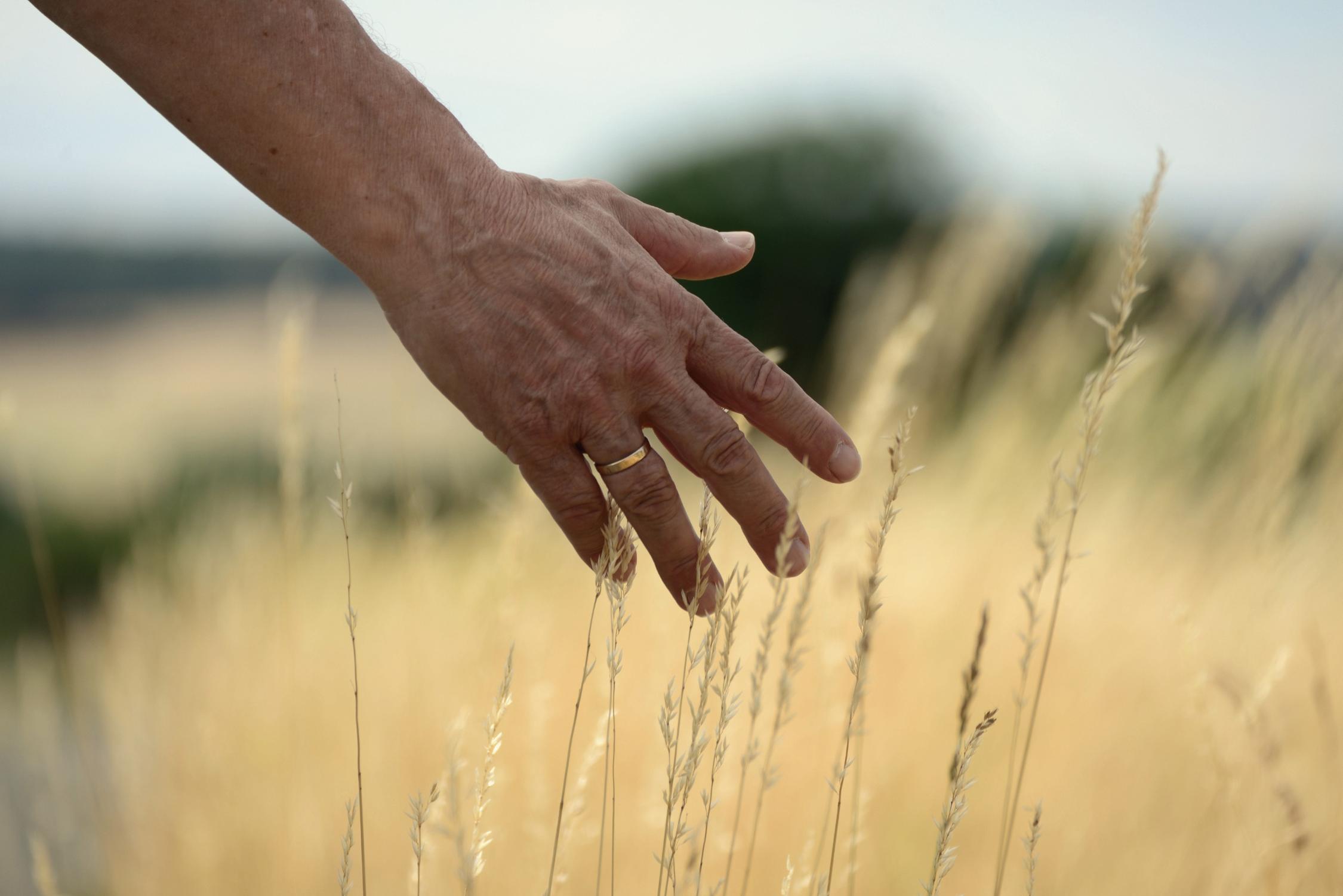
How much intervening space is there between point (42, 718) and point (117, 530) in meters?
3.85

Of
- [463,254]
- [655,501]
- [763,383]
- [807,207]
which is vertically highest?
[807,207]

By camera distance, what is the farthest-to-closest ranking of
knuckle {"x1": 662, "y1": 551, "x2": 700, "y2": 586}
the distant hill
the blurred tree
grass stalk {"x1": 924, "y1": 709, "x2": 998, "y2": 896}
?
1. the distant hill
2. the blurred tree
3. knuckle {"x1": 662, "y1": 551, "x2": 700, "y2": 586}
4. grass stalk {"x1": 924, "y1": 709, "x2": 998, "y2": 896}

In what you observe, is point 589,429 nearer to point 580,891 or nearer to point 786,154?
point 580,891

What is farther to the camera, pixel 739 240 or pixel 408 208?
pixel 739 240

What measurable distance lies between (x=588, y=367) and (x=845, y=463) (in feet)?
1.29

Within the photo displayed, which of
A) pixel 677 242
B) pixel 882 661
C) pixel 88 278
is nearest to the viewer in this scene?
pixel 677 242

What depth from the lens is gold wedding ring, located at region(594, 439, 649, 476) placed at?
4.00 ft

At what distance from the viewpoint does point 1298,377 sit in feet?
7.75

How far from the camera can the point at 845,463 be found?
4.19 ft

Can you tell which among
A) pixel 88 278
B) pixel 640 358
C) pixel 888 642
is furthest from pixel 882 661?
pixel 88 278

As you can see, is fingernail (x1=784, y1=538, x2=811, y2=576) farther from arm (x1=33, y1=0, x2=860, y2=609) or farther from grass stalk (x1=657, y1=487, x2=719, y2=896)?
grass stalk (x1=657, y1=487, x2=719, y2=896)

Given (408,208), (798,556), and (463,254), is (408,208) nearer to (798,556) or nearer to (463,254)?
(463,254)

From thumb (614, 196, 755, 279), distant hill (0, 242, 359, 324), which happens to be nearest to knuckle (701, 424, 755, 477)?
thumb (614, 196, 755, 279)

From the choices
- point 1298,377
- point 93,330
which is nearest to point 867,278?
point 1298,377
